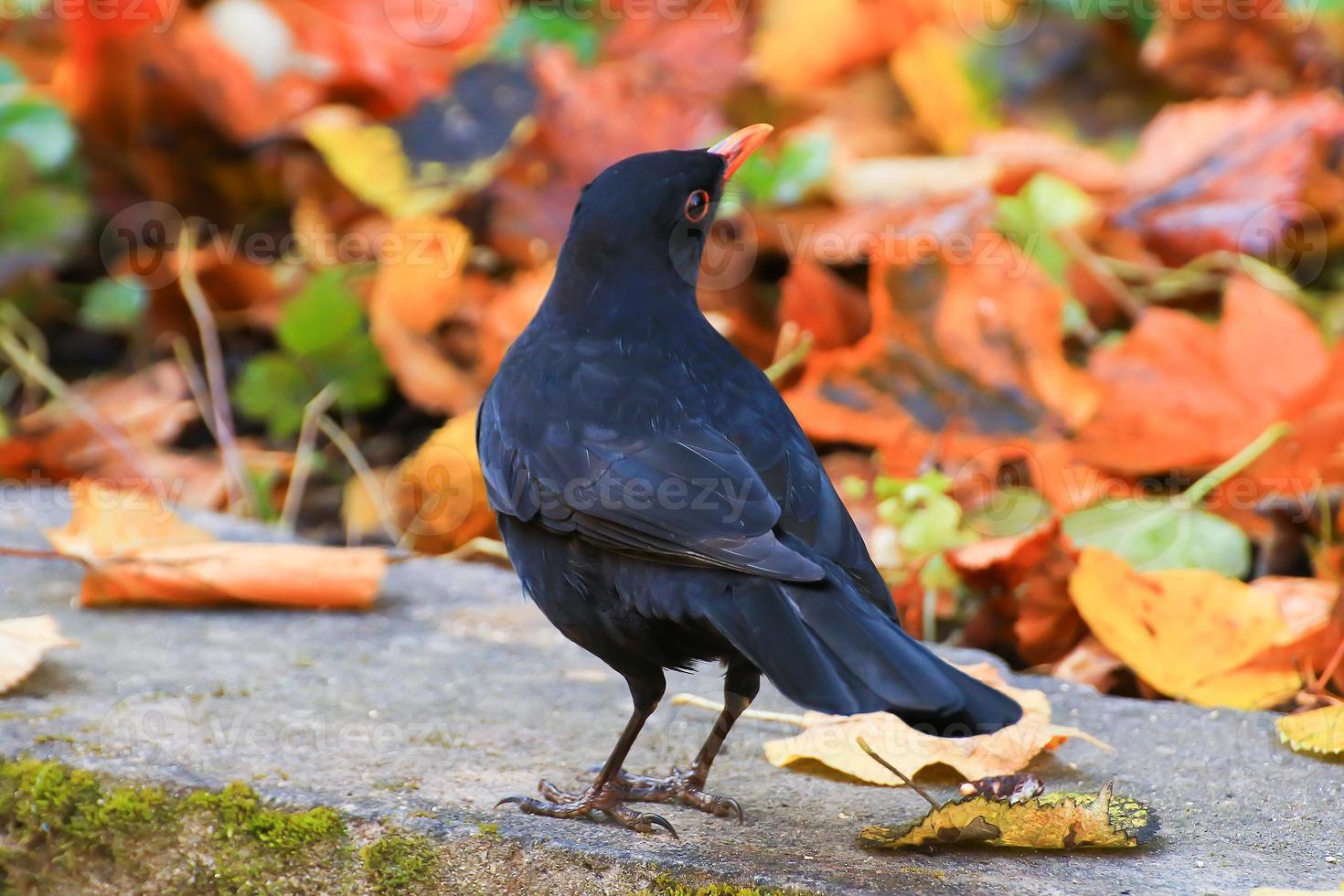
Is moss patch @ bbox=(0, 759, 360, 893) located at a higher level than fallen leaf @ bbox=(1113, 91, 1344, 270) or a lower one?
lower

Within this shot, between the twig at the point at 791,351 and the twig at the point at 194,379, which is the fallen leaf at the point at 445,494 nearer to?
the twig at the point at 791,351

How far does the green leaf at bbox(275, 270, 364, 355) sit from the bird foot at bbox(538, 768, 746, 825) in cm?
205

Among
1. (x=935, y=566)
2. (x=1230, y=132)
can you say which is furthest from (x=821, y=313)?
(x=1230, y=132)

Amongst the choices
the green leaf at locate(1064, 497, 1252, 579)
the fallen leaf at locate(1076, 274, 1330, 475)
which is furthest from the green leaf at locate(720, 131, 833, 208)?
the green leaf at locate(1064, 497, 1252, 579)

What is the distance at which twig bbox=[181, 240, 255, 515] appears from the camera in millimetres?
4141

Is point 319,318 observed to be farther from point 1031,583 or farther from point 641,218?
point 1031,583

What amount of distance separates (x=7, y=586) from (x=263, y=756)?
1.15 meters

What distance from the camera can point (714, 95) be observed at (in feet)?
15.1

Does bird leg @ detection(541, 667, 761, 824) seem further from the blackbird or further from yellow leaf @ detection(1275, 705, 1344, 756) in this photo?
yellow leaf @ detection(1275, 705, 1344, 756)

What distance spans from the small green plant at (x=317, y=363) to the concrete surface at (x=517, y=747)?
1052 mm

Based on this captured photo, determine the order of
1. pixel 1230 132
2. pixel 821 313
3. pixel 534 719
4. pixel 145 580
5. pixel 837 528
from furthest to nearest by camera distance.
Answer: pixel 1230 132 < pixel 821 313 < pixel 145 580 < pixel 534 719 < pixel 837 528

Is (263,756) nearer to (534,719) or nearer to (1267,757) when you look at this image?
(534,719)

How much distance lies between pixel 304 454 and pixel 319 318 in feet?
1.22

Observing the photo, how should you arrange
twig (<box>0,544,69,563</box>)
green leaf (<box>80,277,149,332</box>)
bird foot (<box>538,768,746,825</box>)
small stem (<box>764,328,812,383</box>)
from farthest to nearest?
green leaf (<box>80,277,149,332</box>) < small stem (<box>764,328,812,383</box>) < twig (<box>0,544,69,563</box>) < bird foot (<box>538,768,746,825</box>)
